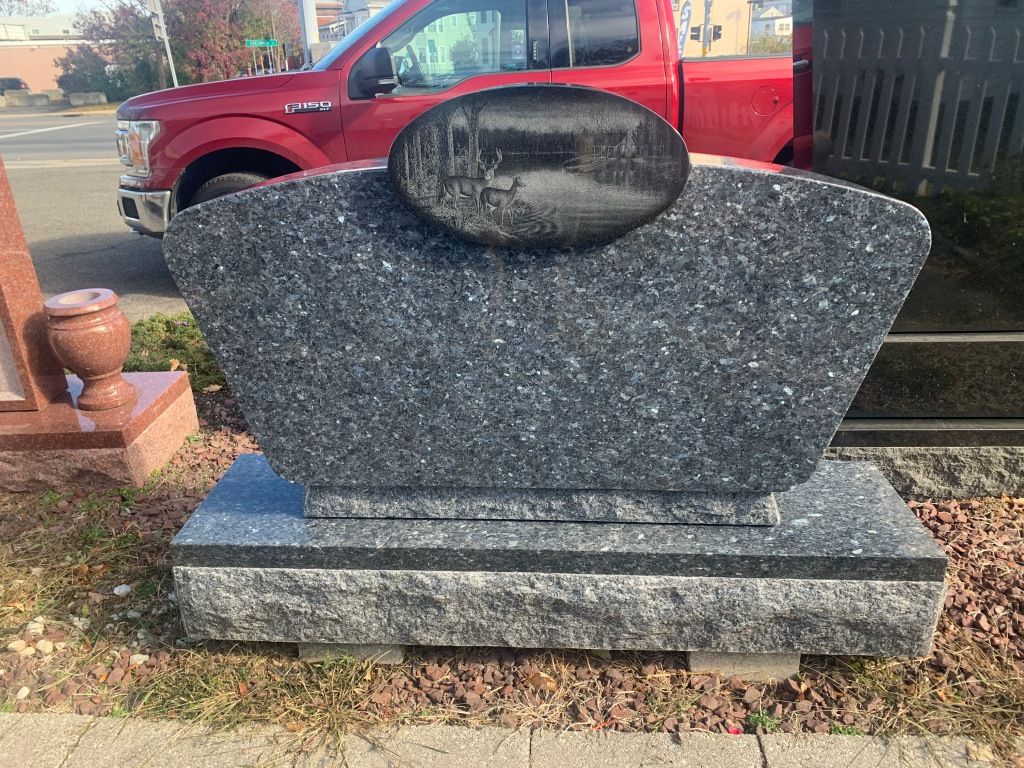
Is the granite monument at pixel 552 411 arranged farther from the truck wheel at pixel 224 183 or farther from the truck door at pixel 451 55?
the truck wheel at pixel 224 183

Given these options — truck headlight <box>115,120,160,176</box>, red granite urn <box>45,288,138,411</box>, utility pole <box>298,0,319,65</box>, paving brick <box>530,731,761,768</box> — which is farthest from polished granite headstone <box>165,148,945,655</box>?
utility pole <box>298,0,319,65</box>

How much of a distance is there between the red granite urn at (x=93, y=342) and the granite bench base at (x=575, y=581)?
145cm

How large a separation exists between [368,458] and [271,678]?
2.42 feet

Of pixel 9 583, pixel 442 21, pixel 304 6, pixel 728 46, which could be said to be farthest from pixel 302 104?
pixel 728 46

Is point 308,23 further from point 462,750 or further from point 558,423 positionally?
point 462,750

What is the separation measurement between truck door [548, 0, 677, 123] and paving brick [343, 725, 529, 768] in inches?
180

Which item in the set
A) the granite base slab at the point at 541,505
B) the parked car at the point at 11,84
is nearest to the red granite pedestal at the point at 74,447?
the granite base slab at the point at 541,505

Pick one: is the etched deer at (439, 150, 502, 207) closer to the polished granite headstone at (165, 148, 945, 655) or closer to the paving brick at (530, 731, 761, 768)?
the polished granite headstone at (165, 148, 945, 655)

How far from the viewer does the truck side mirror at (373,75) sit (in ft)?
17.8

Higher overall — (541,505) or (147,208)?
(147,208)

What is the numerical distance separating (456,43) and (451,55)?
86 mm

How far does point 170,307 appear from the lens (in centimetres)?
605

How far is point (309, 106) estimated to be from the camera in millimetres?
5645

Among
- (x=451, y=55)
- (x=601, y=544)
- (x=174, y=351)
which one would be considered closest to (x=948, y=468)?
(x=601, y=544)
